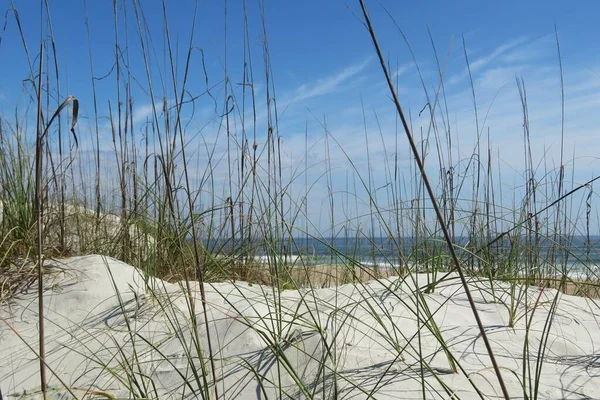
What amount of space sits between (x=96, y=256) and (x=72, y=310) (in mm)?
344

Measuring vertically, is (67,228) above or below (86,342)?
above

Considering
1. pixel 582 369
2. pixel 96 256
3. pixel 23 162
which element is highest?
pixel 23 162

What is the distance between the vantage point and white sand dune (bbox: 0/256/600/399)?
94 centimetres

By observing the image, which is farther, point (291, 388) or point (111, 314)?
point (111, 314)

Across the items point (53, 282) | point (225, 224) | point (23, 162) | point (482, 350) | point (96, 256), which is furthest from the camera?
point (225, 224)

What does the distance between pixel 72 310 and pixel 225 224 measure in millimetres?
1031

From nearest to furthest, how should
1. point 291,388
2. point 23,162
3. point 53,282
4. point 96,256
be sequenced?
1. point 291,388
2. point 53,282
3. point 96,256
4. point 23,162

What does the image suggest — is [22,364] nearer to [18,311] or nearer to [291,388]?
[18,311]

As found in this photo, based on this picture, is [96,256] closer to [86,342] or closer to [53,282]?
[53,282]

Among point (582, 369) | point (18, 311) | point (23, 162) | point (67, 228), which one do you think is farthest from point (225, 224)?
point (582, 369)

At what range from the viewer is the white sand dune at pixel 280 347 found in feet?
3.10

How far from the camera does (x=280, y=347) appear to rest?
939 millimetres

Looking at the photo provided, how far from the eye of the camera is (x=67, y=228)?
7.28ft

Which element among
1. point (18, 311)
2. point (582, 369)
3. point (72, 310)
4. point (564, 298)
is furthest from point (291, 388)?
point (564, 298)
